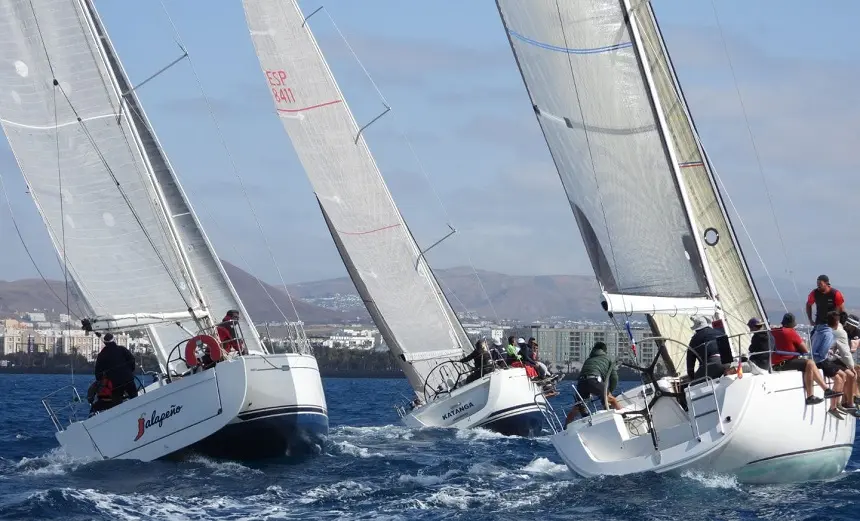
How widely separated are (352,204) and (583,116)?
11.4 metres

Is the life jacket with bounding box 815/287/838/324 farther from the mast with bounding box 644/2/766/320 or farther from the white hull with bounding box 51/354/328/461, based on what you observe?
the white hull with bounding box 51/354/328/461

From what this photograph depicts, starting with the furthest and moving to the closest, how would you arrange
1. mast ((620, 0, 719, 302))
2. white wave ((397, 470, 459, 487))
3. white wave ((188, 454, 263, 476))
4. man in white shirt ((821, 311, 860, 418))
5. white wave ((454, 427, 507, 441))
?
white wave ((454, 427, 507, 441)) → white wave ((188, 454, 263, 476)) → white wave ((397, 470, 459, 487)) → mast ((620, 0, 719, 302)) → man in white shirt ((821, 311, 860, 418))

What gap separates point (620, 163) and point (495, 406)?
8.83 m

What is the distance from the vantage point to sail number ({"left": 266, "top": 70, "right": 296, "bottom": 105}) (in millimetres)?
26297

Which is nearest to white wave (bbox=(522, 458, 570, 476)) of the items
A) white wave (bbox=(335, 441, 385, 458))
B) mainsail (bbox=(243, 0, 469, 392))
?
white wave (bbox=(335, 441, 385, 458))

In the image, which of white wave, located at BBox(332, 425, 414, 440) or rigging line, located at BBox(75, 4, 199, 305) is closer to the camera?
rigging line, located at BBox(75, 4, 199, 305)

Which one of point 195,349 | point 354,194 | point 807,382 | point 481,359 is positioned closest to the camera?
point 807,382

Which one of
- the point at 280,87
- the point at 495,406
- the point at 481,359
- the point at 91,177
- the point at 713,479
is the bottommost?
the point at 713,479

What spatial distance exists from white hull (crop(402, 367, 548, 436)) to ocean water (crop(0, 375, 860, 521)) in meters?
4.21

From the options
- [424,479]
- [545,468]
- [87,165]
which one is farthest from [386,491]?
[87,165]

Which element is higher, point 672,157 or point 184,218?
point 184,218

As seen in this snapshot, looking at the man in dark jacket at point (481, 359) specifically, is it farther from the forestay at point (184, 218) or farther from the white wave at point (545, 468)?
the white wave at point (545, 468)

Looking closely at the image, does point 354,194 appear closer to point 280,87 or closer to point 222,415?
point 280,87

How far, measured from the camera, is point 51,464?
57.0 feet
